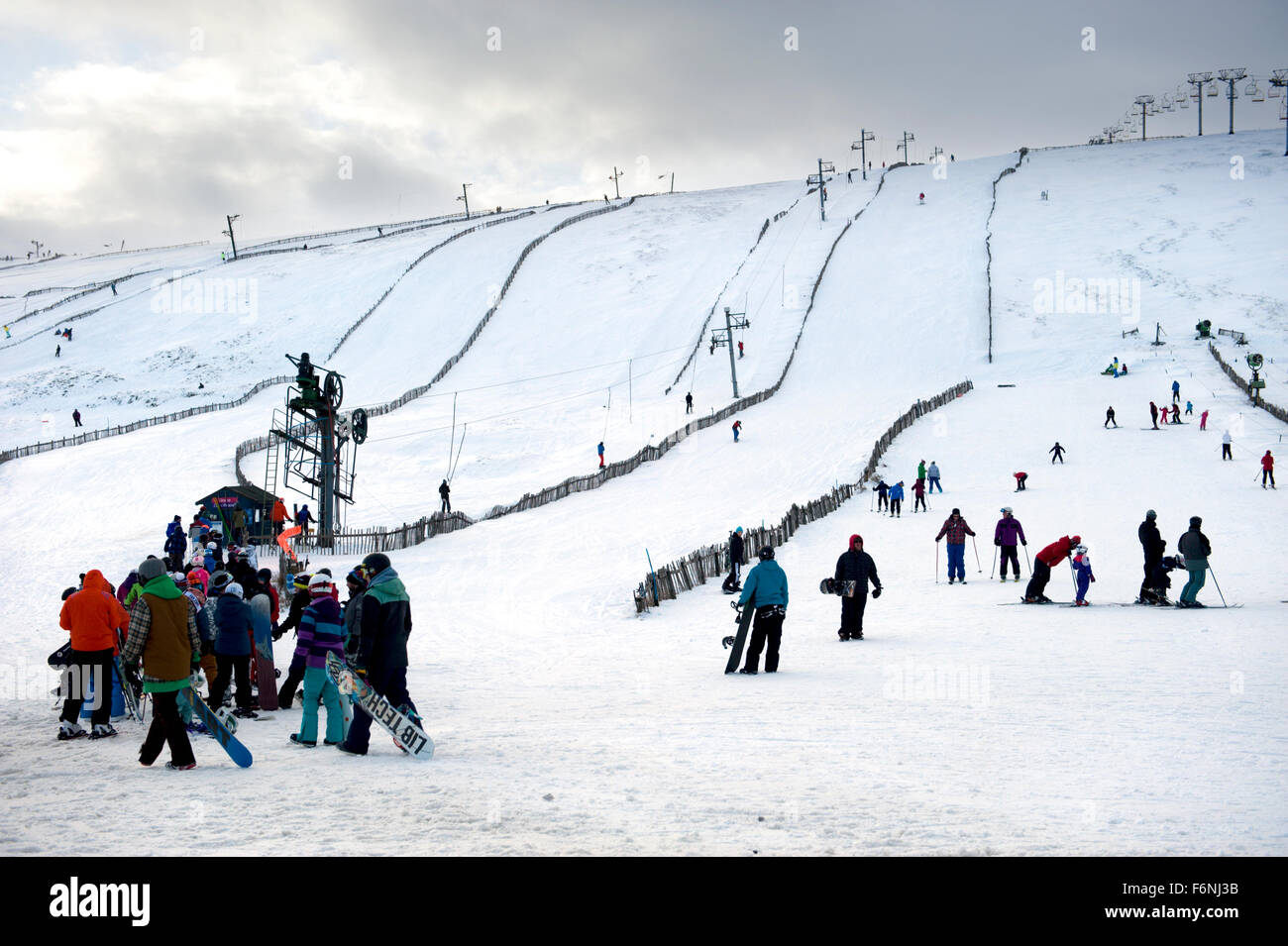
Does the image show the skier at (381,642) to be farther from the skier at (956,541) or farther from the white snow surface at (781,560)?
the skier at (956,541)

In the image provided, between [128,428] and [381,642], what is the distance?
166 feet

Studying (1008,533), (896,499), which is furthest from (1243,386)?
→ (1008,533)

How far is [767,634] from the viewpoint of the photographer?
41.3 feet

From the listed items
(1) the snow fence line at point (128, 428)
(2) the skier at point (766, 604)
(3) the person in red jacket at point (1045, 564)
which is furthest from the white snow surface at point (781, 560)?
(1) the snow fence line at point (128, 428)

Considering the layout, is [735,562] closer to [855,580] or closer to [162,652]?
[855,580]

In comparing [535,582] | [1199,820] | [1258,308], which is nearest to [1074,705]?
[1199,820]

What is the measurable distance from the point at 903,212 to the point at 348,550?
65758 mm

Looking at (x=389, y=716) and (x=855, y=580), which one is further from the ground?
(x=855, y=580)

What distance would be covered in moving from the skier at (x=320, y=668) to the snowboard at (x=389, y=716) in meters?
0.68

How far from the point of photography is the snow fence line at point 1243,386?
36.8m

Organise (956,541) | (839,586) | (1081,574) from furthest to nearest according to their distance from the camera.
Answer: (956,541)
(1081,574)
(839,586)

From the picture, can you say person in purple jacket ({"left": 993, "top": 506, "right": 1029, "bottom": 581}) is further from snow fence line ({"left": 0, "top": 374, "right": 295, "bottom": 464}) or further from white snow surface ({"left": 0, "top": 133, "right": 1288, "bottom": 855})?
snow fence line ({"left": 0, "top": 374, "right": 295, "bottom": 464})
